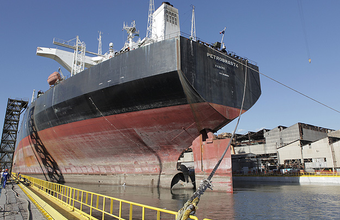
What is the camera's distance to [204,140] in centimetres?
1341

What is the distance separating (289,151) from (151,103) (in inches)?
1044

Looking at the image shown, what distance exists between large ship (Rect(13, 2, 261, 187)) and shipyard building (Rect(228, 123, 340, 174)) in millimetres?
19104

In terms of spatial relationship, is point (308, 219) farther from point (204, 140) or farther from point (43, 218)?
point (43, 218)

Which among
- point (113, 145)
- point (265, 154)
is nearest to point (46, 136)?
point (113, 145)

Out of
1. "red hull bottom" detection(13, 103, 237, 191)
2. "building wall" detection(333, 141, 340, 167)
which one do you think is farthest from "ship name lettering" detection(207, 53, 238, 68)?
Result: "building wall" detection(333, 141, 340, 167)

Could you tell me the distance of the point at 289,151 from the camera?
31.6 metres

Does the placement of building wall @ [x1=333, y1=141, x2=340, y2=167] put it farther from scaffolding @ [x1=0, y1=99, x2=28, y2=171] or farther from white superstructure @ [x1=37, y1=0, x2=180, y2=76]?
scaffolding @ [x1=0, y1=99, x2=28, y2=171]

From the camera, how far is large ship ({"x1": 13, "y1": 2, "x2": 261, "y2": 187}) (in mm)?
11930

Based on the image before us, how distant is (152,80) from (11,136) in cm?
2658

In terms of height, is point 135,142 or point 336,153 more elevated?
point 135,142

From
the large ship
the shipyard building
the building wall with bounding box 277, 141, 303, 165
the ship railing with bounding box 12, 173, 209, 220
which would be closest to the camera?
the ship railing with bounding box 12, 173, 209, 220

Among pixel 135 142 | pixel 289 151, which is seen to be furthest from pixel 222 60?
pixel 289 151

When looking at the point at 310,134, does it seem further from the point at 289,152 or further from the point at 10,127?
the point at 10,127

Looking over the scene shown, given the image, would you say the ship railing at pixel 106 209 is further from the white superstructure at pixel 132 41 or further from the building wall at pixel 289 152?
the building wall at pixel 289 152
